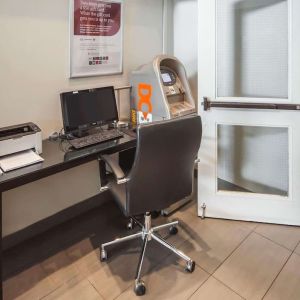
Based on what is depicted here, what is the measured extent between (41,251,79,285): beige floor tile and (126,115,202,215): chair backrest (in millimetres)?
635

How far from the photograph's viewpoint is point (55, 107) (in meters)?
2.15

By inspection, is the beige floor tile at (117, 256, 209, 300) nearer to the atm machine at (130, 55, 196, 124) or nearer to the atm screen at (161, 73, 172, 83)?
the atm machine at (130, 55, 196, 124)

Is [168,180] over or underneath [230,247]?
over

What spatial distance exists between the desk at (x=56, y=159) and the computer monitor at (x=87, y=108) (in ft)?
0.65

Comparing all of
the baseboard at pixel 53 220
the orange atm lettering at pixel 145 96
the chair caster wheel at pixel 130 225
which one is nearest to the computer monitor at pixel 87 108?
the orange atm lettering at pixel 145 96

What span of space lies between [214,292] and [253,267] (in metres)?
0.36

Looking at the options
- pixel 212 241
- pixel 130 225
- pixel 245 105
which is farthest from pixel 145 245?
pixel 245 105

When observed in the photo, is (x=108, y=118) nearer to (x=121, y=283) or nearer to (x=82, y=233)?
(x=82, y=233)

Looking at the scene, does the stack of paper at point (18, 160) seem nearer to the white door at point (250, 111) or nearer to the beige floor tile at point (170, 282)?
the beige floor tile at point (170, 282)

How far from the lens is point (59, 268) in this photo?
1.89 m

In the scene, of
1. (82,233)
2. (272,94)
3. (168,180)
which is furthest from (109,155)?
(272,94)

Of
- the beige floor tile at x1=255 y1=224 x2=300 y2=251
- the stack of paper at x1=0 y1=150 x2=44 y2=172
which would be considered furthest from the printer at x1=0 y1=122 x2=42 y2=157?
the beige floor tile at x1=255 y1=224 x2=300 y2=251

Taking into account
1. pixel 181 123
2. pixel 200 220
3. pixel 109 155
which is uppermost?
pixel 181 123

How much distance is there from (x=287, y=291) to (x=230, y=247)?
47 centimetres
